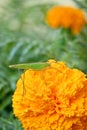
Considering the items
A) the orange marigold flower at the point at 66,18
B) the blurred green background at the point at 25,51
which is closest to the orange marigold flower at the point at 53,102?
the blurred green background at the point at 25,51

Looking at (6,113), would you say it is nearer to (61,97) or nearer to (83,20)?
(61,97)

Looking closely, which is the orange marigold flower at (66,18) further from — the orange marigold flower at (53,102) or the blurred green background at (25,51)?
the orange marigold flower at (53,102)

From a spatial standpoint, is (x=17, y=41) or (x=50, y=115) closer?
(x=50, y=115)

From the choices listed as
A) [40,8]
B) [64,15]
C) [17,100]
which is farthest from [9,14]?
[17,100]

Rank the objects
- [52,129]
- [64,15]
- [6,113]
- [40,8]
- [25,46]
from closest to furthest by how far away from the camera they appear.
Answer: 1. [52,129]
2. [6,113]
3. [25,46]
4. [64,15]
5. [40,8]

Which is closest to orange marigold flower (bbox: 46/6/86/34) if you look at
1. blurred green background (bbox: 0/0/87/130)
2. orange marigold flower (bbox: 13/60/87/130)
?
blurred green background (bbox: 0/0/87/130)

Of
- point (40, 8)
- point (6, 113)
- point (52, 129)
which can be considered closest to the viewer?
point (52, 129)
